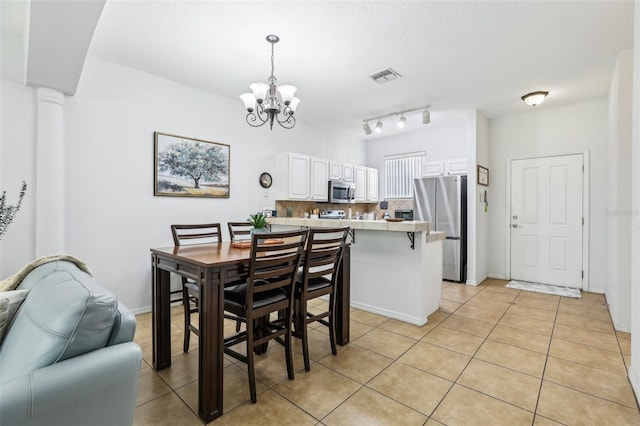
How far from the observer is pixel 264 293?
82.7 inches

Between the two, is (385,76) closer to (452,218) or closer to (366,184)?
(452,218)

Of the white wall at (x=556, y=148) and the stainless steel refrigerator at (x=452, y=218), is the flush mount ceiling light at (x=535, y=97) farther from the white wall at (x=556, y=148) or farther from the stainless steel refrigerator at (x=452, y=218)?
the stainless steel refrigerator at (x=452, y=218)

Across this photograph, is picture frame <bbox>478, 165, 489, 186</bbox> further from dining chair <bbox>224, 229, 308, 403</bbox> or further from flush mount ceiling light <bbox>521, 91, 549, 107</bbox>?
dining chair <bbox>224, 229, 308, 403</bbox>

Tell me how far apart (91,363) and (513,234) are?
561 cm

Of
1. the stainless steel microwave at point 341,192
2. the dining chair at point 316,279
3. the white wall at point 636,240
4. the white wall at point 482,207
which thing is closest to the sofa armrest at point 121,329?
the dining chair at point 316,279

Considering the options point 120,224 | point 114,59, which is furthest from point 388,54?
point 120,224

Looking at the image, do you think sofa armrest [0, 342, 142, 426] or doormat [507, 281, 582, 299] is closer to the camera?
sofa armrest [0, 342, 142, 426]

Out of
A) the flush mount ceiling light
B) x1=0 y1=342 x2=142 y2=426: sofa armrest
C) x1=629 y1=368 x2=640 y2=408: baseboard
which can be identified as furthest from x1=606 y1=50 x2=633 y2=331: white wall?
x1=0 y1=342 x2=142 y2=426: sofa armrest

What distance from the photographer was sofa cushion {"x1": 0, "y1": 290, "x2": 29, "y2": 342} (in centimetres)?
126

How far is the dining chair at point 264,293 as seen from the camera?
1.84 m

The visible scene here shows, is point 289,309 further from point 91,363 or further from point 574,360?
point 574,360

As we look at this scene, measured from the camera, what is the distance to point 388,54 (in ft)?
10.0

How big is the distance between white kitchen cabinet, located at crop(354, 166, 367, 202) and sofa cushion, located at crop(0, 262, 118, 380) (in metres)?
5.29

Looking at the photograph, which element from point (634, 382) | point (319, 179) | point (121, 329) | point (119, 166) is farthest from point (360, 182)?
point (121, 329)
